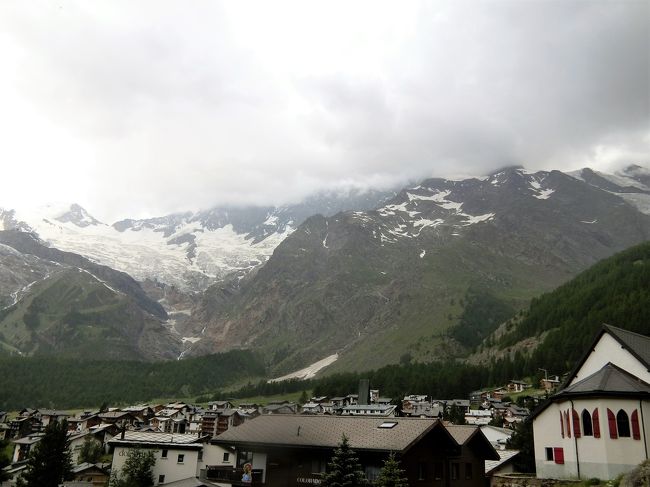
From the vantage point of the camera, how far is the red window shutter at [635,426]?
124 feet

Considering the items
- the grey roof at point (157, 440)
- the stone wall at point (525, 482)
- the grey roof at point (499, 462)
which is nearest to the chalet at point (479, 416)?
the grey roof at point (499, 462)

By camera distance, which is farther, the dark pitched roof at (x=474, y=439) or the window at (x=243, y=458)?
the dark pitched roof at (x=474, y=439)

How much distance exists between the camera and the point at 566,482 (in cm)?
3897

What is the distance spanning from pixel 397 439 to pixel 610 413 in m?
15.0

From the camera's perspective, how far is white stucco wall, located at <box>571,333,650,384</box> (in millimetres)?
42875

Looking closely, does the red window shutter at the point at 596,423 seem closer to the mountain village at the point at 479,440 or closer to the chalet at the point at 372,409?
the mountain village at the point at 479,440

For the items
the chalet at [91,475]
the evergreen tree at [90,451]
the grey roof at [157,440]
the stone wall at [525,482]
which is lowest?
the chalet at [91,475]

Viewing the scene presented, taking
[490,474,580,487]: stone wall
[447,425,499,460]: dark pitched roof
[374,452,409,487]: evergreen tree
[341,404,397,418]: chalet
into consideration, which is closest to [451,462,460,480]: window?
[447,425,499,460]: dark pitched roof

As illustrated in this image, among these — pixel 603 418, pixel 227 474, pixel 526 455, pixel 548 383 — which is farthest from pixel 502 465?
pixel 548 383

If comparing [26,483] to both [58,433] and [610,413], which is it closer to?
[58,433]

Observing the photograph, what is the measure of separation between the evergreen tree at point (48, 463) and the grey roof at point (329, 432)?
2952 centimetres

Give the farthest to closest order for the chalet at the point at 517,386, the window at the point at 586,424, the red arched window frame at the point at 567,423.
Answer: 1. the chalet at the point at 517,386
2. the red arched window frame at the point at 567,423
3. the window at the point at 586,424

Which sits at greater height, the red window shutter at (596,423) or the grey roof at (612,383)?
the grey roof at (612,383)

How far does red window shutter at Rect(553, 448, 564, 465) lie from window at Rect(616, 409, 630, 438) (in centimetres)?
553
